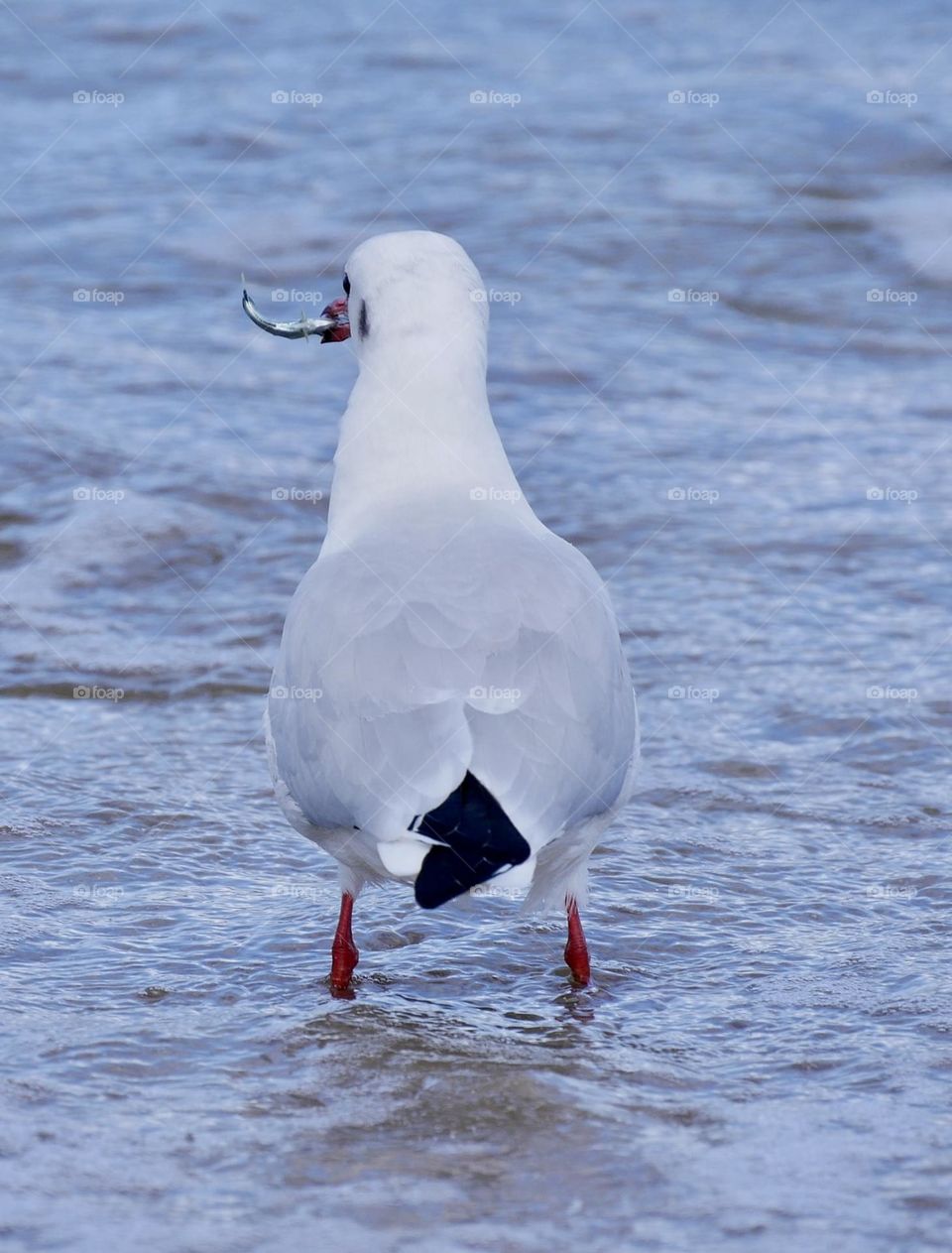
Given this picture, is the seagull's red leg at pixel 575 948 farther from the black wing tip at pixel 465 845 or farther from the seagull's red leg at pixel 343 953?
the black wing tip at pixel 465 845

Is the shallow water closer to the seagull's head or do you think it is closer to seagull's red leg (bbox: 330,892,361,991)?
seagull's red leg (bbox: 330,892,361,991)

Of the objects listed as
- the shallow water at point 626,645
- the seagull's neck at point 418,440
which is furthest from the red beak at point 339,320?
the shallow water at point 626,645

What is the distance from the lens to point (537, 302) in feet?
32.8

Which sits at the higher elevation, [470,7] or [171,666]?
[470,7]

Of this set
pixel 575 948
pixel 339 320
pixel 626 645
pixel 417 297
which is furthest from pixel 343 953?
pixel 626 645

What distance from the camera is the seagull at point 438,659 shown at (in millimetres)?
3543

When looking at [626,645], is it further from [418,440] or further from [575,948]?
[575,948]

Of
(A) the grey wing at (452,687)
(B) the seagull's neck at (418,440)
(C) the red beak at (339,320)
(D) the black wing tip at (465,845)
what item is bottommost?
(D) the black wing tip at (465,845)

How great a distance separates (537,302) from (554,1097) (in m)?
7.02

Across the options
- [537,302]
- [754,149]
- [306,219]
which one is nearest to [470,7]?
[754,149]

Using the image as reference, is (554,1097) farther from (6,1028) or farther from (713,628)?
(713,628)

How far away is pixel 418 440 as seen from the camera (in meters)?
4.57

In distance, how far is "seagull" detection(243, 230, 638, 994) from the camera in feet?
11.6

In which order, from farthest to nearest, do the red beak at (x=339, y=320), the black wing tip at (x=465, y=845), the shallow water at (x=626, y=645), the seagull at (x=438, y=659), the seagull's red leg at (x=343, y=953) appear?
the red beak at (x=339, y=320) → the seagull's red leg at (x=343, y=953) → the seagull at (x=438, y=659) → the black wing tip at (x=465, y=845) → the shallow water at (x=626, y=645)
